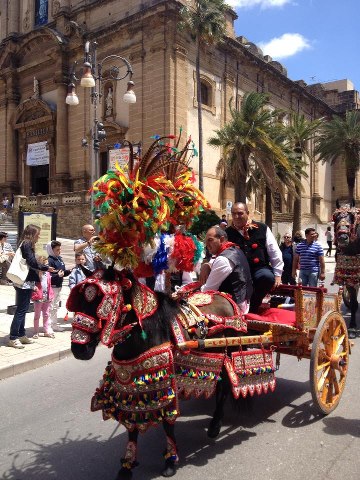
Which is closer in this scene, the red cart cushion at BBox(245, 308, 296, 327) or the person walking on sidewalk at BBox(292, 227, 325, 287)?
the red cart cushion at BBox(245, 308, 296, 327)

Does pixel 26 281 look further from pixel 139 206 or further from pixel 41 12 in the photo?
pixel 41 12

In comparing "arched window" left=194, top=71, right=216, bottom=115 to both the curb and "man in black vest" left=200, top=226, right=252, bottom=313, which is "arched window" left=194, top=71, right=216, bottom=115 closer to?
the curb

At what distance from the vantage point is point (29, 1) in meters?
35.9

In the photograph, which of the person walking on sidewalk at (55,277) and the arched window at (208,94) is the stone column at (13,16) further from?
the person walking on sidewalk at (55,277)

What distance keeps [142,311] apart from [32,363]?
4118mm

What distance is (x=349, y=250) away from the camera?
26.0 feet

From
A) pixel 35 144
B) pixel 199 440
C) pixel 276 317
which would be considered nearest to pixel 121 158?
pixel 276 317

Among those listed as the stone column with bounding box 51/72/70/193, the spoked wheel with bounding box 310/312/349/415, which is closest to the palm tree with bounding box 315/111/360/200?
the stone column with bounding box 51/72/70/193

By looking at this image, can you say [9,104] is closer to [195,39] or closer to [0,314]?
→ [195,39]

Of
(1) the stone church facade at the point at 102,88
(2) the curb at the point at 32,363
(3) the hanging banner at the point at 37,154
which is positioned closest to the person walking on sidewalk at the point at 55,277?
(2) the curb at the point at 32,363

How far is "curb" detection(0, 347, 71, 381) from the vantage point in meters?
6.34

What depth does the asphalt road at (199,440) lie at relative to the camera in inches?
143

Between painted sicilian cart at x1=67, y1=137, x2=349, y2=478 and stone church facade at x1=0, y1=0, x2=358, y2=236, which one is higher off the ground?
stone church facade at x1=0, y1=0, x2=358, y2=236

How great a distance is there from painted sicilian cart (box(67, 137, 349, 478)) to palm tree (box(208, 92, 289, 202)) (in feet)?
65.0
